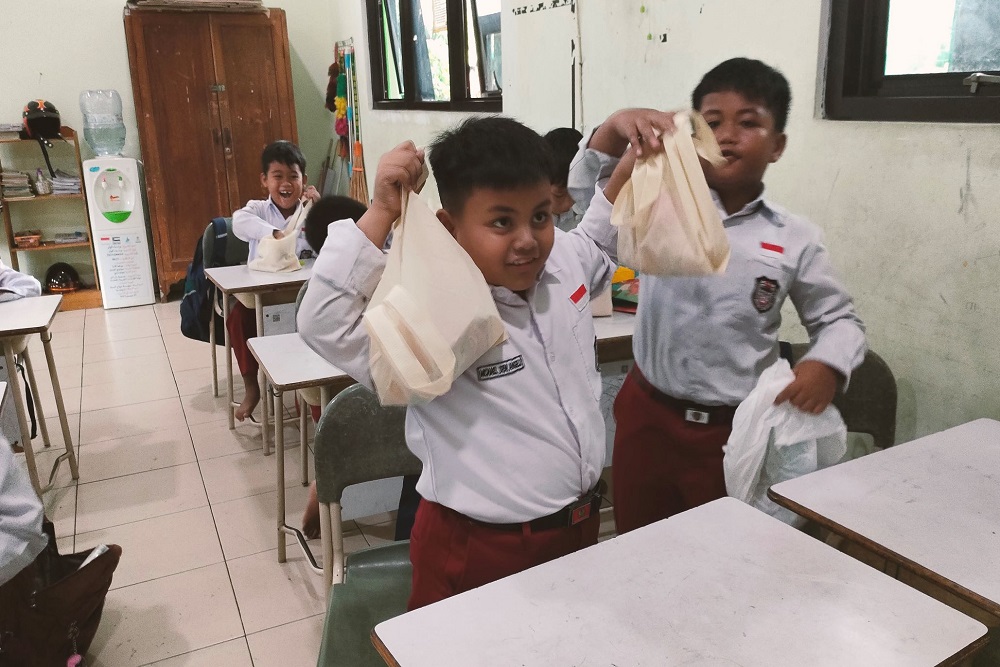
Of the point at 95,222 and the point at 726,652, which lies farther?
the point at 95,222

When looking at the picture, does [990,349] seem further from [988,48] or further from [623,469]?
[623,469]

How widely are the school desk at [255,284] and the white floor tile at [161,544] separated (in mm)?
530

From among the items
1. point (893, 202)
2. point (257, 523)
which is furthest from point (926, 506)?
point (257, 523)

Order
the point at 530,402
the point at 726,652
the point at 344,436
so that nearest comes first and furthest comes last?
the point at 726,652 → the point at 530,402 → the point at 344,436

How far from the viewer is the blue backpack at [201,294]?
361cm

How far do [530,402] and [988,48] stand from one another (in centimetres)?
143

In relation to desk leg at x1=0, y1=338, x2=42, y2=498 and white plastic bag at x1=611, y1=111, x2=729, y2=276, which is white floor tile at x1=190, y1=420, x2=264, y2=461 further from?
white plastic bag at x1=611, y1=111, x2=729, y2=276

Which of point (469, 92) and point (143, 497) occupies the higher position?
point (469, 92)

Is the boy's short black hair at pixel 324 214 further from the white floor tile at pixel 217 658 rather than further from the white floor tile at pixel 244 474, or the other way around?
the white floor tile at pixel 217 658

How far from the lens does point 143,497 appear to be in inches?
112

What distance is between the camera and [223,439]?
335cm

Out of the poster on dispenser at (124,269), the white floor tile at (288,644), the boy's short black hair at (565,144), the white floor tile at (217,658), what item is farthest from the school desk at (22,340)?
the poster on dispenser at (124,269)

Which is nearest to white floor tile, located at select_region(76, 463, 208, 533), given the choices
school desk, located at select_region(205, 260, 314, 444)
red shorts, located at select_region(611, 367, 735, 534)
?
school desk, located at select_region(205, 260, 314, 444)

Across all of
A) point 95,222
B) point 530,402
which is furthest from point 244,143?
point 530,402
